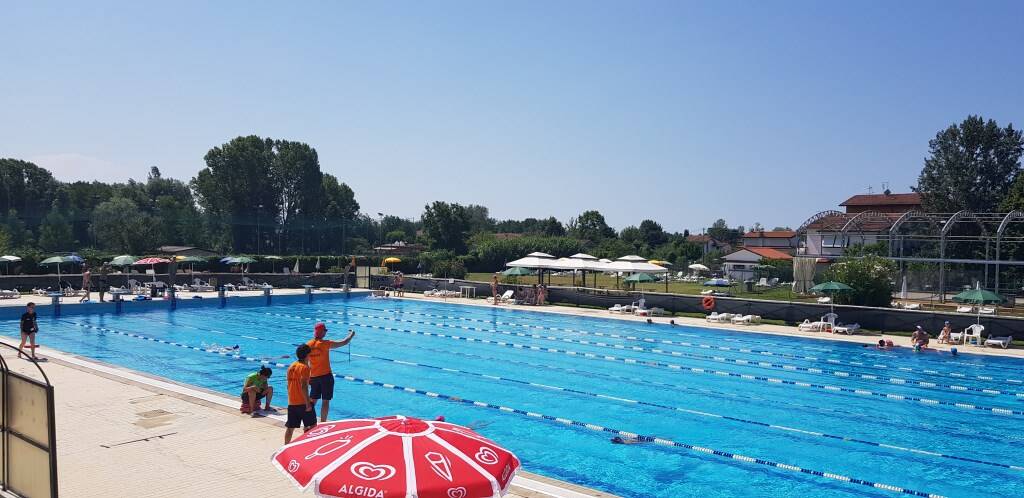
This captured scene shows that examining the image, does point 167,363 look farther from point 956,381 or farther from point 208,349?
point 956,381

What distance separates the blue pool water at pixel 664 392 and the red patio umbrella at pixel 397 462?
15.3ft

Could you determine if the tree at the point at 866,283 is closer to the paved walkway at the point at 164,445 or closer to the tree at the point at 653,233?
the paved walkway at the point at 164,445

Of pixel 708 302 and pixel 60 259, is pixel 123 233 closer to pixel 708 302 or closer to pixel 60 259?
pixel 60 259

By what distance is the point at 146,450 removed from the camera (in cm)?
873

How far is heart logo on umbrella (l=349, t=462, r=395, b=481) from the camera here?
177 inches

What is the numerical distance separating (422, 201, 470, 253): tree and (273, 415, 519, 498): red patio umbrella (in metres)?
55.4

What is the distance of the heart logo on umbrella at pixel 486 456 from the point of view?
16.1 feet

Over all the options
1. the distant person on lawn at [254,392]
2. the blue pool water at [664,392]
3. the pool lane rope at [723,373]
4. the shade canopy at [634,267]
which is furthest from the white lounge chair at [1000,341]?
the distant person on lawn at [254,392]

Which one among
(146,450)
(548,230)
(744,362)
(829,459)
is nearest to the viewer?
(146,450)

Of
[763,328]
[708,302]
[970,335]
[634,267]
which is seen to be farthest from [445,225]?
[970,335]

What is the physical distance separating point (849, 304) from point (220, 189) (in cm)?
5862

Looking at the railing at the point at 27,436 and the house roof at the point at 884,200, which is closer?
the railing at the point at 27,436

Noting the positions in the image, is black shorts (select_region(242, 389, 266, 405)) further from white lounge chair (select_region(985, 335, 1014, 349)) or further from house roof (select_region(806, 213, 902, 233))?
house roof (select_region(806, 213, 902, 233))

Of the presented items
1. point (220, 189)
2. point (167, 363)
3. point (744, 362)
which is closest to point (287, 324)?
point (167, 363)
